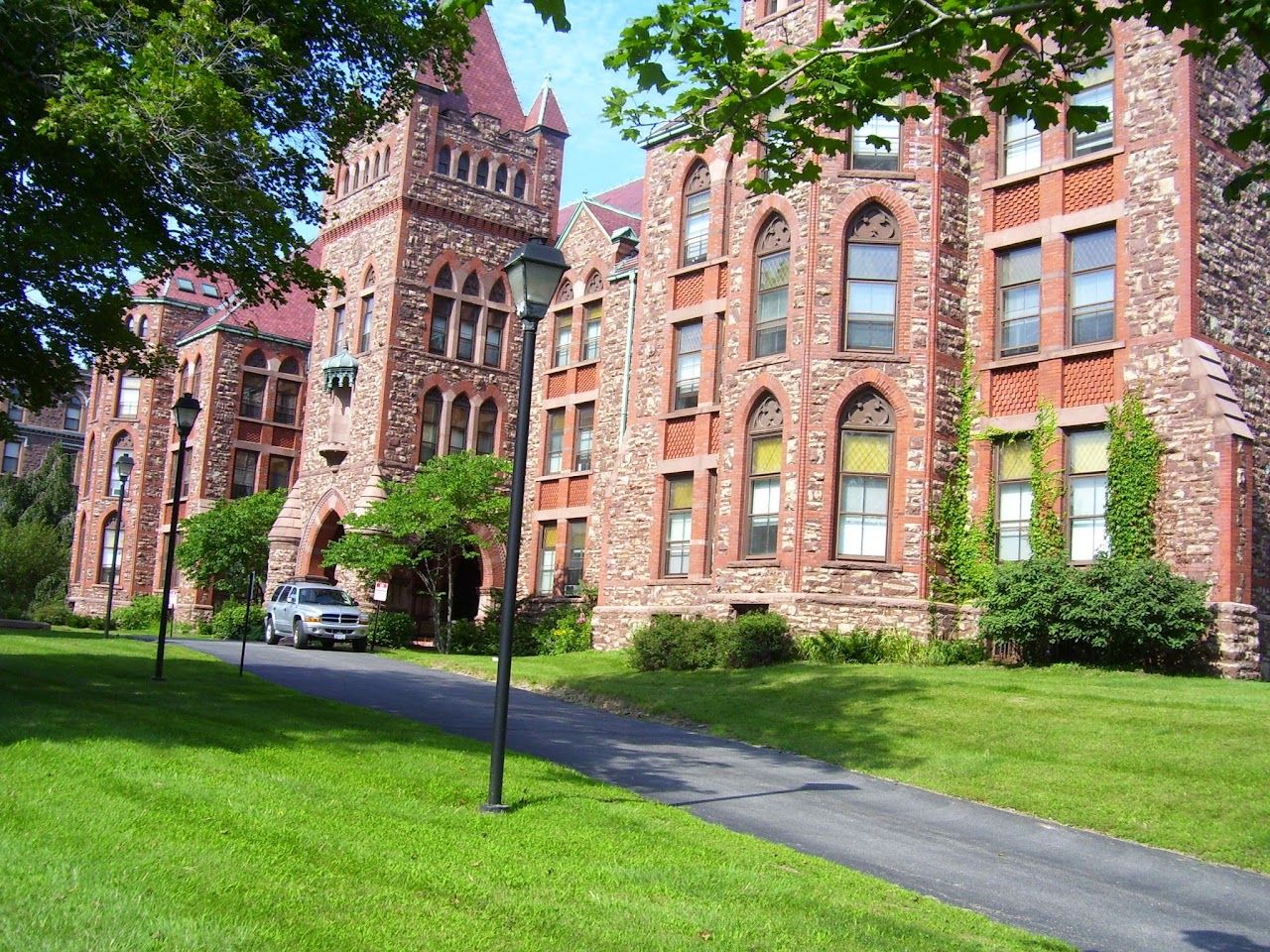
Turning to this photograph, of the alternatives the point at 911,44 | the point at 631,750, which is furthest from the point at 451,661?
the point at 911,44

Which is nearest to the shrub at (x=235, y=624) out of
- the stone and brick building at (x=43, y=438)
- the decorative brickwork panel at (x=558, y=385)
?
the decorative brickwork panel at (x=558, y=385)

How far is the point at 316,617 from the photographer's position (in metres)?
30.8

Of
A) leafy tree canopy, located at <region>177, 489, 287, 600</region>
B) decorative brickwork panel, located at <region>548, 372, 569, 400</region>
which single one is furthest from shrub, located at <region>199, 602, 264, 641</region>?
decorative brickwork panel, located at <region>548, 372, 569, 400</region>

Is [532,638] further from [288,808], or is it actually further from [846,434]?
[288,808]

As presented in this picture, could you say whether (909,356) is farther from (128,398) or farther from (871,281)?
(128,398)

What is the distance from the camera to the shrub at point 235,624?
37469 millimetres

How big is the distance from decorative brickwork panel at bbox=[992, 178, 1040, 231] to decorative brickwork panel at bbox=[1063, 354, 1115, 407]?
3105 millimetres

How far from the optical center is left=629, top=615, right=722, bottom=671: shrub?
22734 mm

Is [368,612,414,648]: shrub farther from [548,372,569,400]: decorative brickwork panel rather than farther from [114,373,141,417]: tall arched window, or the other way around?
[114,373,141,417]: tall arched window

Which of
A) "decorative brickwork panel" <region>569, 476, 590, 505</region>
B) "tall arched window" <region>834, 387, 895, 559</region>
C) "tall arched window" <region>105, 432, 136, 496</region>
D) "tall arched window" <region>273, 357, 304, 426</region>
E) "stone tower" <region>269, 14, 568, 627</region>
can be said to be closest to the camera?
"tall arched window" <region>834, 387, 895, 559</region>

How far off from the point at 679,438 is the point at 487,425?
13.8 m

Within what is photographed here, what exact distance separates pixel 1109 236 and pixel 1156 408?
3.56 meters

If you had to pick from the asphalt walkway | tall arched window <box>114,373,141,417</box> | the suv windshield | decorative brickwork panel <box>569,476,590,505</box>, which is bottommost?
the asphalt walkway

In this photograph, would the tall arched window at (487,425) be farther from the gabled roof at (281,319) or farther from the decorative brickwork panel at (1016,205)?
the decorative brickwork panel at (1016,205)
